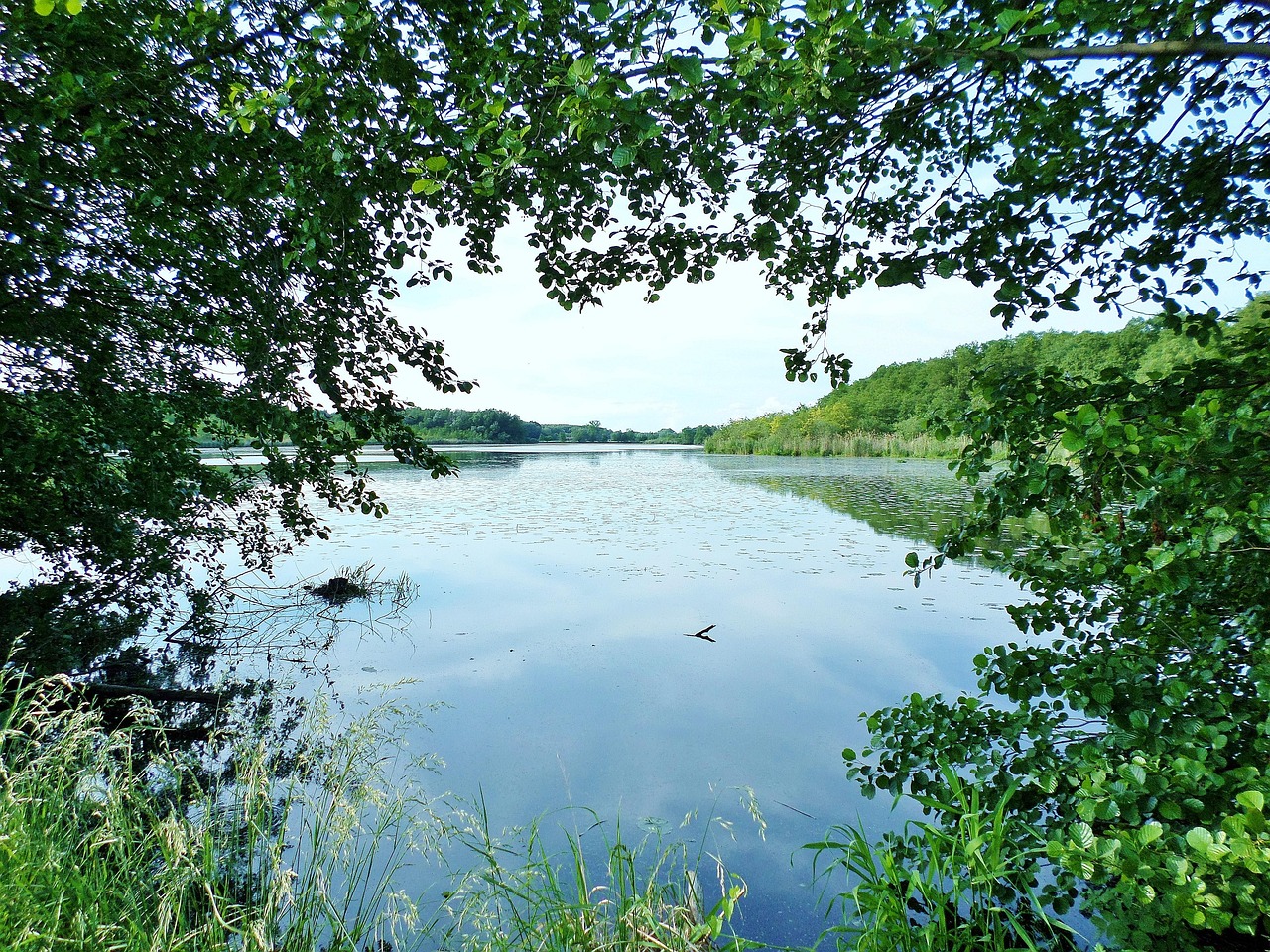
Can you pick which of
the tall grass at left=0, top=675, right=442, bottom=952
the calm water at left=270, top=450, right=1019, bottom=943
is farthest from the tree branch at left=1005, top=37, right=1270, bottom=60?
the calm water at left=270, top=450, right=1019, bottom=943

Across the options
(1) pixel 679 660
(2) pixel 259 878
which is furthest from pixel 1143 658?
(1) pixel 679 660

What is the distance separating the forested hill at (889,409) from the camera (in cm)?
3362

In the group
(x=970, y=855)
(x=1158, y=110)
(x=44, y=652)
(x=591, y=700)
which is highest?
Answer: (x=1158, y=110)

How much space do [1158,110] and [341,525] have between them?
14595 millimetres

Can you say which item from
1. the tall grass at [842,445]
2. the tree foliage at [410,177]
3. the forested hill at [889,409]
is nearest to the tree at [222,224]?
the tree foliage at [410,177]

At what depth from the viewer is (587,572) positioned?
9406 mm

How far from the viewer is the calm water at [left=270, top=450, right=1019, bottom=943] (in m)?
3.72

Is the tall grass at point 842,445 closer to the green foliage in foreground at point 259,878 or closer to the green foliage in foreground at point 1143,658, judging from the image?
the green foliage in foreground at point 1143,658

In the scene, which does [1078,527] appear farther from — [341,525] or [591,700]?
[341,525]

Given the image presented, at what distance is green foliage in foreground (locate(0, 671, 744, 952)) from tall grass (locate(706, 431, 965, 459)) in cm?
3929

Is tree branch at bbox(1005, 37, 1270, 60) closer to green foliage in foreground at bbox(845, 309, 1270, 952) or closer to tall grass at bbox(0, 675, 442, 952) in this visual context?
green foliage in foreground at bbox(845, 309, 1270, 952)

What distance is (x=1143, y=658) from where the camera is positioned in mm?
2078

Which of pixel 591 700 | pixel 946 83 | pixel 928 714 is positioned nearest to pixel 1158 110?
pixel 946 83

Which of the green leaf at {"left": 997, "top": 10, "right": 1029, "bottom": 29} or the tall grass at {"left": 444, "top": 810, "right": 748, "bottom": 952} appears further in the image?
the tall grass at {"left": 444, "top": 810, "right": 748, "bottom": 952}
